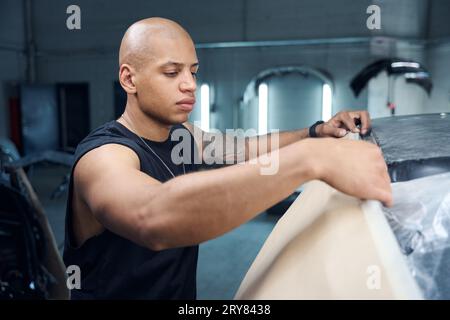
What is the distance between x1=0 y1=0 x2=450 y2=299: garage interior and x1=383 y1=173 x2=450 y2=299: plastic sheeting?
571cm

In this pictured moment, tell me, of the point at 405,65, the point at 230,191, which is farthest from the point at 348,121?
the point at 405,65

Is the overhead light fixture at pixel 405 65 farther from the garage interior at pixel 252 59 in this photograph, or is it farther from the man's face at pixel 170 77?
the man's face at pixel 170 77

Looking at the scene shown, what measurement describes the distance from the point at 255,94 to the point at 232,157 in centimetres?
652

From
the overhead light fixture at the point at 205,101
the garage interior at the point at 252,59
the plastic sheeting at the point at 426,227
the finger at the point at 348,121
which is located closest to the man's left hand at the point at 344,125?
the finger at the point at 348,121

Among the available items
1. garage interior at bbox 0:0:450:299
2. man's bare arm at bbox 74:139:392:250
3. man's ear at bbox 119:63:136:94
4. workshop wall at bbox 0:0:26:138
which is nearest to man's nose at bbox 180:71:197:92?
man's ear at bbox 119:63:136:94

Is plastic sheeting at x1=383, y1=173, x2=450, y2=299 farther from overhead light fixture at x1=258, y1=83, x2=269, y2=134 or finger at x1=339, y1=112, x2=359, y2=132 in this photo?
overhead light fixture at x1=258, y1=83, x2=269, y2=134

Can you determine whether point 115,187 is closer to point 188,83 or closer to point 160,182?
point 160,182

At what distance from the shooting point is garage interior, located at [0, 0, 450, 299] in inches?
286

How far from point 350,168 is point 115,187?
0.41 meters

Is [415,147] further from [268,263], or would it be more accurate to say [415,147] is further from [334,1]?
[334,1]

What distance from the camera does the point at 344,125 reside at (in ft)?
4.32

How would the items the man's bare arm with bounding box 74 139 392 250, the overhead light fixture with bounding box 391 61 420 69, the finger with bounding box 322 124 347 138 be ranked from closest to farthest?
the man's bare arm with bounding box 74 139 392 250 < the finger with bounding box 322 124 347 138 < the overhead light fixture with bounding box 391 61 420 69

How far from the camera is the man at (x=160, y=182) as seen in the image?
0.65 m
